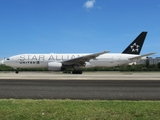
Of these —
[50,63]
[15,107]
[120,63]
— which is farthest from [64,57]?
[15,107]

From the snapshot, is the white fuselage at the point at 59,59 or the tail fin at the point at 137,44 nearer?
the white fuselage at the point at 59,59

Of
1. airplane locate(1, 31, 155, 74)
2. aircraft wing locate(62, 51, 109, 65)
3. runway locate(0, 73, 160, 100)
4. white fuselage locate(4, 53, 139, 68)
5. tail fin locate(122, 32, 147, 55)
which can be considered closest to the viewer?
runway locate(0, 73, 160, 100)

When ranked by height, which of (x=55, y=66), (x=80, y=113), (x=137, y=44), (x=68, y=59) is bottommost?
(x=80, y=113)

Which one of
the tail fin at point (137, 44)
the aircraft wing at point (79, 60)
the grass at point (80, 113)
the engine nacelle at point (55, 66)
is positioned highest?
the tail fin at point (137, 44)

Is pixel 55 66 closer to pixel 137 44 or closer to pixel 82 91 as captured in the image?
pixel 137 44

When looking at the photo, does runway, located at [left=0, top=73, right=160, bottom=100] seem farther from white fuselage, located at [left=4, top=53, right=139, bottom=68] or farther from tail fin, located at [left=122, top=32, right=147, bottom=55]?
tail fin, located at [left=122, top=32, right=147, bottom=55]

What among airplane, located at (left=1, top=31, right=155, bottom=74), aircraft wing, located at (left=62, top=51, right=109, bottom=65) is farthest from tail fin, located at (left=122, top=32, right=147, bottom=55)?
aircraft wing, located at (left=62, top=51, right=109, bottom=65)

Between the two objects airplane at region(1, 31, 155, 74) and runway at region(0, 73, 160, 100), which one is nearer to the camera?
runway at region(0, 73, 160, 100)

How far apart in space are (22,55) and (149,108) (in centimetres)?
3125

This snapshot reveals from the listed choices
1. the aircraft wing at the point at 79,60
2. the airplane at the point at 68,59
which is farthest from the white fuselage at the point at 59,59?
the aircraft wing at the point at 79,60

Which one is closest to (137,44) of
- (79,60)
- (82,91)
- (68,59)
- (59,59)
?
(79,60)

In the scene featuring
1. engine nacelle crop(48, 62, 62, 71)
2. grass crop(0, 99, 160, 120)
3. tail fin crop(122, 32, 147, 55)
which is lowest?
grass crop(0, 99, 160, 120)

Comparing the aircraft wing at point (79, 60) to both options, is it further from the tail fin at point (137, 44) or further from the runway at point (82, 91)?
the runway at point (82, 91)

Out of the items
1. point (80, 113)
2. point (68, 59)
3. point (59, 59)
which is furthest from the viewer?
point (59, 59)
